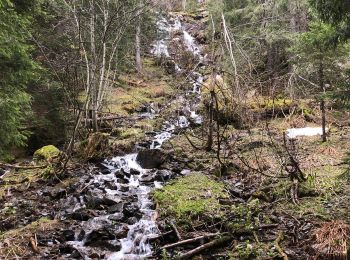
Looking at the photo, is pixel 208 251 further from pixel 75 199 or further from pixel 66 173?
pixel 66 173

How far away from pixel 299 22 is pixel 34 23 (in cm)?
1477

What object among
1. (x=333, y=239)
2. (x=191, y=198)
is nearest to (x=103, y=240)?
(x=191, y=198)

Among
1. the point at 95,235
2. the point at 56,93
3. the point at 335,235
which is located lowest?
the point at 95,235

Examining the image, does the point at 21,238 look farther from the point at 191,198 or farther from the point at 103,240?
the point at 191,198

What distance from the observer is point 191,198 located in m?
8.75

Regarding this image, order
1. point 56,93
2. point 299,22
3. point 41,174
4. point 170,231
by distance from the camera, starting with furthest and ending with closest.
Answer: point 299,22 → point 56,93 → point 41,174 → point 170,231

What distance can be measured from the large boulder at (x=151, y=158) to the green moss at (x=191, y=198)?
169cm

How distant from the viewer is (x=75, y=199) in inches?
361

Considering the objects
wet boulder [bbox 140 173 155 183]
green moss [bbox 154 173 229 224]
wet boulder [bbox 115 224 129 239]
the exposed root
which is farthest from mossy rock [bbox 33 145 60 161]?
the exposed root

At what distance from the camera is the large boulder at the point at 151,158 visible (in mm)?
11977

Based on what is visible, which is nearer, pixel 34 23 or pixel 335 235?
pixel 335 235

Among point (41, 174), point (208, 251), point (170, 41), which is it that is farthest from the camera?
point (170, 41)

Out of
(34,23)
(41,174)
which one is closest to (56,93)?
(34,23)

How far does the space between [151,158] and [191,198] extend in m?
3.68
